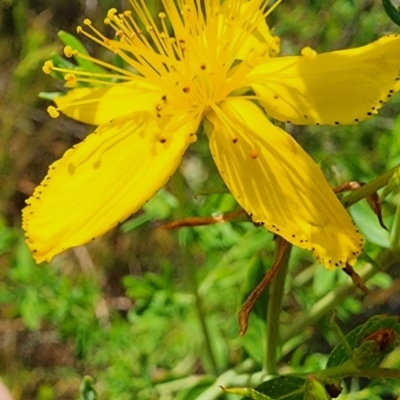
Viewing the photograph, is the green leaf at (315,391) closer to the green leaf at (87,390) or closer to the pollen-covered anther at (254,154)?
the pollen-covered anther at (254,154)

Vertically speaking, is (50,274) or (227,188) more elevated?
(227,188)

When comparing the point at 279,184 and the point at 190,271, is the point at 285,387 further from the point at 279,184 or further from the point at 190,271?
the point at 190,271

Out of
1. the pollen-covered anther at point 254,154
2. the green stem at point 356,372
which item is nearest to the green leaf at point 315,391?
the green stem at point 356,372

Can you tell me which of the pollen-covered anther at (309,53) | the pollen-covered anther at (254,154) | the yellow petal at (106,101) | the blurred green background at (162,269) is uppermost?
the yellow petal at (106,101)

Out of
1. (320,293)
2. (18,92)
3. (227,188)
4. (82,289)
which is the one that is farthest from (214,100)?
(18,92)

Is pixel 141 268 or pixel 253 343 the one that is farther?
pixel 141 268

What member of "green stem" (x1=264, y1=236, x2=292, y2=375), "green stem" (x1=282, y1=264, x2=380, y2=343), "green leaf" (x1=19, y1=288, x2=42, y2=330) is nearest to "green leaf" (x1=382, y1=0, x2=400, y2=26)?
"green stem" (x1=264, y1=236, x2=292, y2=375)

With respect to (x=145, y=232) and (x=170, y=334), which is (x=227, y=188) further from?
(x=145, y=232)

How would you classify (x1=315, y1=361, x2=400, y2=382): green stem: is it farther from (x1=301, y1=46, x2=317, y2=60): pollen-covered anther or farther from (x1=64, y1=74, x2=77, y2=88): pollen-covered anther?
(x1=64, y1=74, x2=77, y2=88): pollen-covered anther
